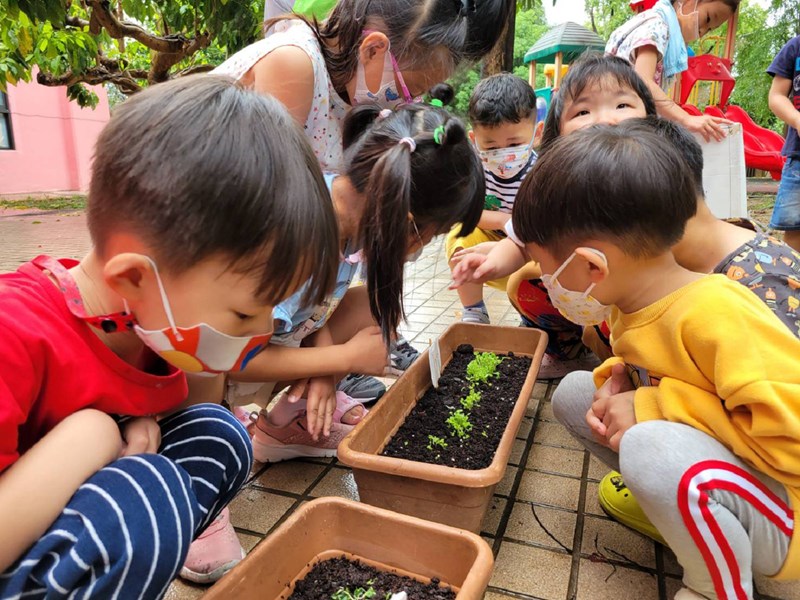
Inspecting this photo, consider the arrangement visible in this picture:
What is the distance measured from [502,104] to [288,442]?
5.72 feet

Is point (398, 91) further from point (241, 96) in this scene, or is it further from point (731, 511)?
point (731, 511)

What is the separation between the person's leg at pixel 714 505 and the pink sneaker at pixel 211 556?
93 cm

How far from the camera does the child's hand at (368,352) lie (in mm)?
1767

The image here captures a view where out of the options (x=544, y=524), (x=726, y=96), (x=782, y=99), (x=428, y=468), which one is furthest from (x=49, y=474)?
(x=726, y=96)

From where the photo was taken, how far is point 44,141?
12.4 m

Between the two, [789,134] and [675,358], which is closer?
[675,358]

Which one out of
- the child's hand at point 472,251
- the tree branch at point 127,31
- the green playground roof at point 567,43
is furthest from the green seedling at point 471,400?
the green playground roof at point 567,43

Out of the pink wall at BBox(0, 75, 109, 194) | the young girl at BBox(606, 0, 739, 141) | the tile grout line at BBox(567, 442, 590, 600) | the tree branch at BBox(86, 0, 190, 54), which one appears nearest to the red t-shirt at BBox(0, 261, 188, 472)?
the tile grout line at BBox(567, 442, 590, 600)

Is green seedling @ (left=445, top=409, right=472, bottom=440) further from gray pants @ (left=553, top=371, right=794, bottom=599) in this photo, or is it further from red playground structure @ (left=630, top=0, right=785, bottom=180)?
red playground structure @ (left=630, top=0, right=785, bottom=180)

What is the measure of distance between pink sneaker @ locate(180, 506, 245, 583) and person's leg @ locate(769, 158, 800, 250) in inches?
137

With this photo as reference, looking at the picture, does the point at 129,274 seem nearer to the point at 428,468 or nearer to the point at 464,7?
the point at 428,468

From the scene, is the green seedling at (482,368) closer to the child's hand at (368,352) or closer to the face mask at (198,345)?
the child's hand at (368,352)

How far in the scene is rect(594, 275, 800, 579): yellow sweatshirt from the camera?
106 cm

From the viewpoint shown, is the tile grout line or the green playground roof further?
the green playground roof
